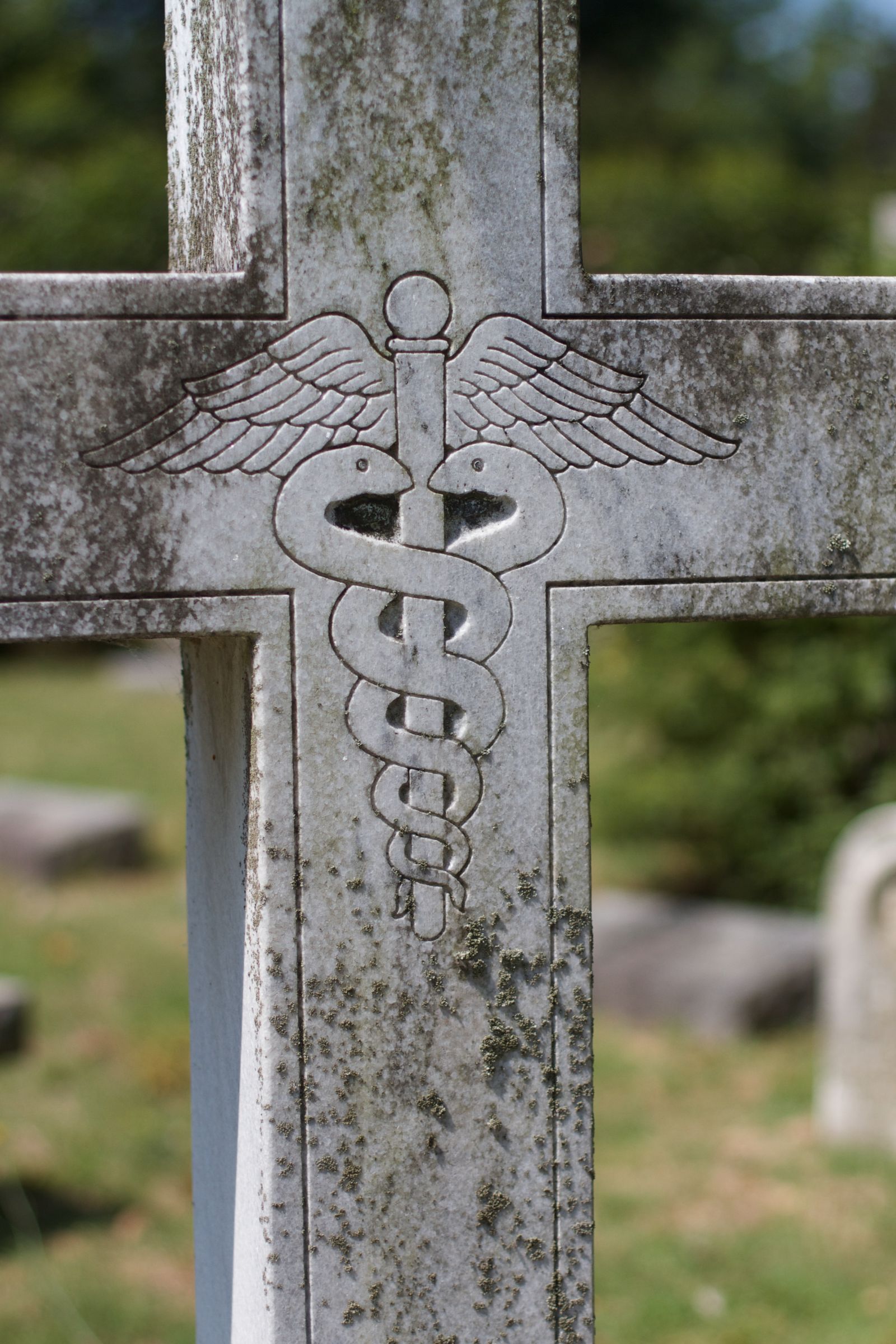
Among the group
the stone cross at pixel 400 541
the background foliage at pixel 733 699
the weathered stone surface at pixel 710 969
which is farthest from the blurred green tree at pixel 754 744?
the stone cross at pixel 400 541

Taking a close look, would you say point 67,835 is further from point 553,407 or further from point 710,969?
point 553,407

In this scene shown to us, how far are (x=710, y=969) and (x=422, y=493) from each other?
15.8ft

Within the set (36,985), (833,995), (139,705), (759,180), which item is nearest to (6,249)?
(139,705)

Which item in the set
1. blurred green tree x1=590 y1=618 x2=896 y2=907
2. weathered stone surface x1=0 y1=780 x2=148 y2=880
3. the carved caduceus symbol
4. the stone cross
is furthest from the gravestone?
weathered stone surface x1=0 y1=780 x2=148 y2=880

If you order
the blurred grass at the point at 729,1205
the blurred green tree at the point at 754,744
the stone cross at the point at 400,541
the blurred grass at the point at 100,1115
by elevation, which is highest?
the stone cross at the point at 400,541

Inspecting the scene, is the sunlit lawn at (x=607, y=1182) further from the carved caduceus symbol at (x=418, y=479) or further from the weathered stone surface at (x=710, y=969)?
the carved caduceus symbol at (x=418, y=479)

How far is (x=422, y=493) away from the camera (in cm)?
152

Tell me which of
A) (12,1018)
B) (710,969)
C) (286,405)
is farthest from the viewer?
(710,969)

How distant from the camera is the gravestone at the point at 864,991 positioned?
4.97m

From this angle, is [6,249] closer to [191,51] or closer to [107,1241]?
[107,1241]

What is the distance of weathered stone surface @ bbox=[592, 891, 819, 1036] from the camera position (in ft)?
19.3

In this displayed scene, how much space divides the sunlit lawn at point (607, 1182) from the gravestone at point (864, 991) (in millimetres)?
149

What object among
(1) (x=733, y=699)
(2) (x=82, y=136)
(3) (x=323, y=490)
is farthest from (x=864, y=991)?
(2) (x=82, y=136)

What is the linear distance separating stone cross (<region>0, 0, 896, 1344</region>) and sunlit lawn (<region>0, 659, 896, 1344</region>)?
8.09 ft
